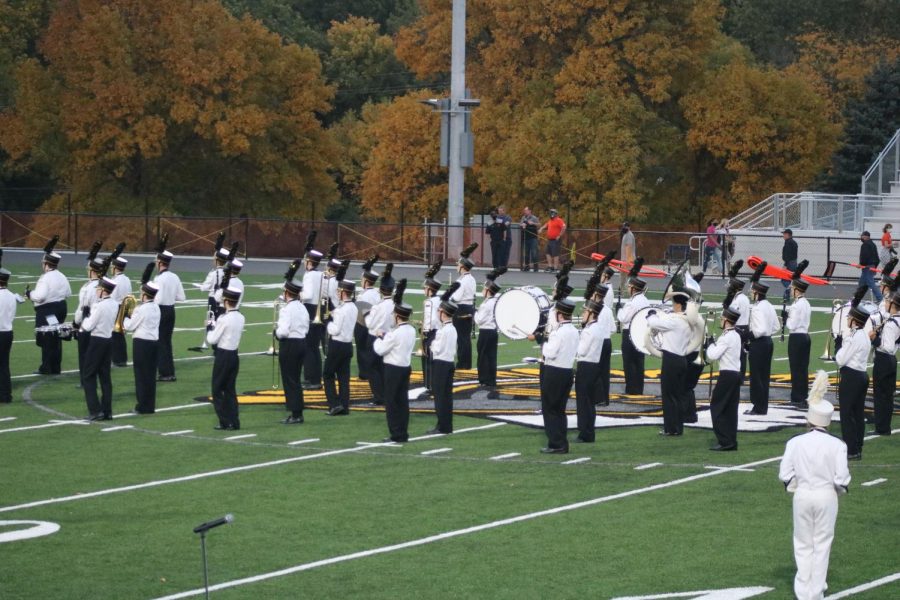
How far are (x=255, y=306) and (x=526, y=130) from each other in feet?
52.0

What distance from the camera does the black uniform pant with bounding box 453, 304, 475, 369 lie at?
23422 millimetres

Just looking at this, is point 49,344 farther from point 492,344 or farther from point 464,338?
point 492,344

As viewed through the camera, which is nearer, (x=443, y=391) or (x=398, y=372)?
(x=398, y=372)

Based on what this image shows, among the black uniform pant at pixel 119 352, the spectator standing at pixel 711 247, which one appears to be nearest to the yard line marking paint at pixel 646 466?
the black uniform pant at pixel 119 352

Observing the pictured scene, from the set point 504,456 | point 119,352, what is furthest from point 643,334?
point 119,352

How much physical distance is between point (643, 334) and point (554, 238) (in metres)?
22.2

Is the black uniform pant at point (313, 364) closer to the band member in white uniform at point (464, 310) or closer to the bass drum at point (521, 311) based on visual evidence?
the band member in white uniform at point (464, 310)

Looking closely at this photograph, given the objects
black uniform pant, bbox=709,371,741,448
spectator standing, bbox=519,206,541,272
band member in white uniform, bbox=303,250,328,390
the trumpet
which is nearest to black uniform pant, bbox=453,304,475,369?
band member in white uniform, bbox=303,250,328,390

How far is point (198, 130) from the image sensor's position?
52.0m

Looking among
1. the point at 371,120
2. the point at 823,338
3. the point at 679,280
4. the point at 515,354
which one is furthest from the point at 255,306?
the point at 371,120

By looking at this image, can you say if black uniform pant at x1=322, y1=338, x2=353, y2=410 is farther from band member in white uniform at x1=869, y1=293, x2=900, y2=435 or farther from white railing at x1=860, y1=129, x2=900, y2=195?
white railing at x1=860, y1=129, x2=900, y2=195

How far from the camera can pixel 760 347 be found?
19859 mm

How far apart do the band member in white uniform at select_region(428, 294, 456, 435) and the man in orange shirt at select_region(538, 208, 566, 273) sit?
73.4ft

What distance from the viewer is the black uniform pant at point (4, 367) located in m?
20.1
